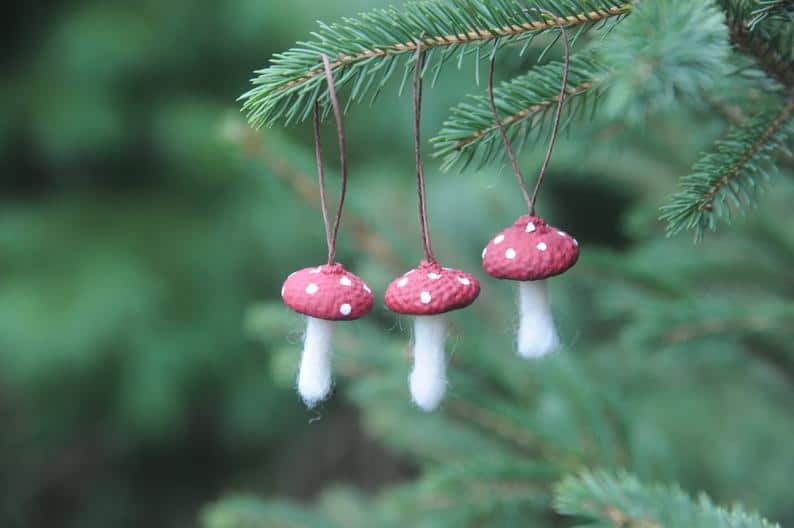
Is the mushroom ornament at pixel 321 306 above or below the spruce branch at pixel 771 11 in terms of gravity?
below

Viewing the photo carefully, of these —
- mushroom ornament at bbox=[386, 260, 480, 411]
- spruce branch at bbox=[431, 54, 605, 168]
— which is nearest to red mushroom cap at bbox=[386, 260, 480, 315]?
mushroom ornament at bbox=[386, 260, 480, 411]

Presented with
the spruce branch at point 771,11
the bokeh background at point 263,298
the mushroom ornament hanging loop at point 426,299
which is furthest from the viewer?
the bokeh background at point 263,298


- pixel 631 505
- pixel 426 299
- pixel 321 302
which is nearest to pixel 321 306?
pixel 321 302

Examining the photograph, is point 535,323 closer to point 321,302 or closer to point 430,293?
point 430,293

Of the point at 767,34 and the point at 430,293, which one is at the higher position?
the point at 767,34

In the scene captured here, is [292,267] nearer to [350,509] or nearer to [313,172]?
[350,509]

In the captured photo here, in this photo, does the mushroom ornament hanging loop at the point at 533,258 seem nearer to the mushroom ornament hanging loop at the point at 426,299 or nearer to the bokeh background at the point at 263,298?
the mushroom ornament hanging loop at the point at 426,299

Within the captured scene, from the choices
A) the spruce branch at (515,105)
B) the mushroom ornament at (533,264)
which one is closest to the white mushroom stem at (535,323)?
the mushroom ornament at (533,264)

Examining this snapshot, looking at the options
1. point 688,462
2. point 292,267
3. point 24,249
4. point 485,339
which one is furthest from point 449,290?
point 24,249
